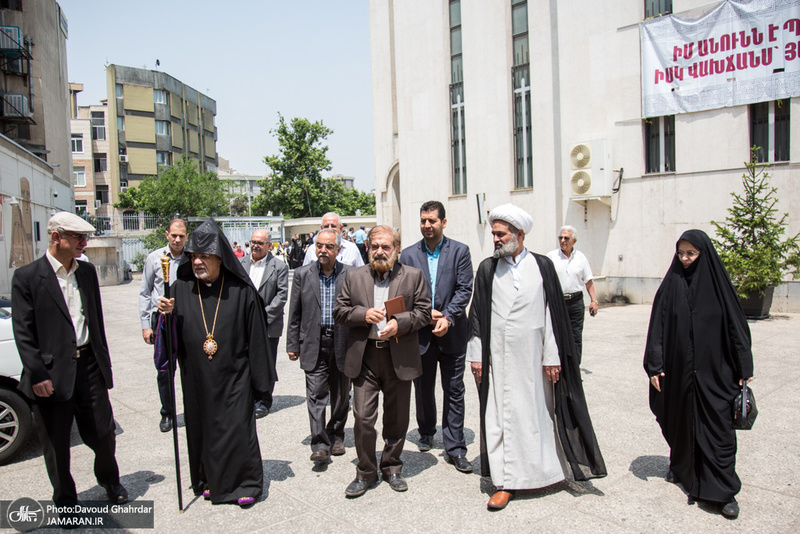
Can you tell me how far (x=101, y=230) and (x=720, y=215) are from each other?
3363 centimetres

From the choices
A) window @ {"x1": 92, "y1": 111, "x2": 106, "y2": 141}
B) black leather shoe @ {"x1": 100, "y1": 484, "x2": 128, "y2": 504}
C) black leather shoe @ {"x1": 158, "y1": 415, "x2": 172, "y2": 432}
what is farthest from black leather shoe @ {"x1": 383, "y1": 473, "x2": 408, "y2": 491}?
window @ {"x1": 92, "y1": 111, "x2": 106, "y2": 141}

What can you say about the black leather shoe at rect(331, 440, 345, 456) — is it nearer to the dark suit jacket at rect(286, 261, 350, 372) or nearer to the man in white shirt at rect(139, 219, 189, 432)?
the dark suit jacket at rect(286, 261, 350, 372)

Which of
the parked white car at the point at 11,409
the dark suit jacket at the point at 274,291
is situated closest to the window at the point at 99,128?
the dark suit jacket at the point at 274,291

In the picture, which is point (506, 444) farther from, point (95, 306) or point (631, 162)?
point (631, 162)

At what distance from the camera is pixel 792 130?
1258 cm

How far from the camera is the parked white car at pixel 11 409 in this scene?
5176 mm

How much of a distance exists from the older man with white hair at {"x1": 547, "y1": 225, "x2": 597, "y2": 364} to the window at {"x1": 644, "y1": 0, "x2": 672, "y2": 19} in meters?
9.63

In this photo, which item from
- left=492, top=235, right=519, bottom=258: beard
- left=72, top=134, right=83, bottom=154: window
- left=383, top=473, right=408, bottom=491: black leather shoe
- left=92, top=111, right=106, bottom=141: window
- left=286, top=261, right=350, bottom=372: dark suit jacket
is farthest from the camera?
left=92, top=111, right=106, bottom=141: window

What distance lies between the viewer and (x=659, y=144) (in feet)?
48.5

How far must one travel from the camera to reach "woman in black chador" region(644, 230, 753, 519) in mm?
4156

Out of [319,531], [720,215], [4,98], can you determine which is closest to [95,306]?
[319,531]

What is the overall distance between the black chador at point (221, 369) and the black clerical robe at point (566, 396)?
5.31 feet

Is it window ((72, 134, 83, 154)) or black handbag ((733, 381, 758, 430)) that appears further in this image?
window ((72, 134, 83, 154))

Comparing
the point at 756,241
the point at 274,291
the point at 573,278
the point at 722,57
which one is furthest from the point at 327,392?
the point at 722,57
